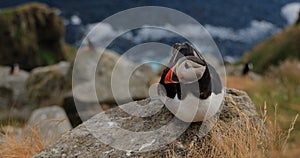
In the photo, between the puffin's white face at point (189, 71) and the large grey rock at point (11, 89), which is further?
the large grey rock at point (11, 89)

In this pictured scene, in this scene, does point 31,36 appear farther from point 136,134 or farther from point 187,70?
point 187,70

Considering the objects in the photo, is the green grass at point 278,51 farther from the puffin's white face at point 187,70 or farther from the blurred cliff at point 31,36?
the blurred cliff at point 31,36

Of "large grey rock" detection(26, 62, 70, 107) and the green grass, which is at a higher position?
the green grass

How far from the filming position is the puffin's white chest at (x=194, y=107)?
133 inches

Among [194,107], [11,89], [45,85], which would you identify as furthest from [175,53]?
[11,89]

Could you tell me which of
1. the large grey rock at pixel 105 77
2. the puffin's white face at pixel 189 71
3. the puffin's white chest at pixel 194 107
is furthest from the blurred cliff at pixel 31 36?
the puffin's white face at pixel 189 71

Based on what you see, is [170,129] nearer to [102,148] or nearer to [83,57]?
[102,148]

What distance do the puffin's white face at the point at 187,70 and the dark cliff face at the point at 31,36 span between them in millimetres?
34286

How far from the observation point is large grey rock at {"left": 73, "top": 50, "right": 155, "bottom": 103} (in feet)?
36.1

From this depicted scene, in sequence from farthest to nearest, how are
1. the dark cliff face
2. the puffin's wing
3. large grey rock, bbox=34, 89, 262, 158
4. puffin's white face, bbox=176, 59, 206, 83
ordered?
the dark cliff face, large grey rock, bbox=34, 89, 262, 158, the puffin's wing, puffin's white face, bbox=176, 59, 206, 83

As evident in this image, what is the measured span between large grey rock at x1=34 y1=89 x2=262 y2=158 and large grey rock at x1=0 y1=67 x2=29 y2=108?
2027cm

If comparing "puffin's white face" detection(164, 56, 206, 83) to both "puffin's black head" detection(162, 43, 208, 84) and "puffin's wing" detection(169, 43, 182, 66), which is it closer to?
"puffin's black head" detection(162, 43, 208, 84)

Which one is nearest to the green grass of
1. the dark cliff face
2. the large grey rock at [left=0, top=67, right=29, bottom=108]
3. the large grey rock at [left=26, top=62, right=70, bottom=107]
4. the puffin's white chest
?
the large grey rock at [left=26, top=62, right=70, bottom=107]

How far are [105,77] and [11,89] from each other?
47.5 ft
